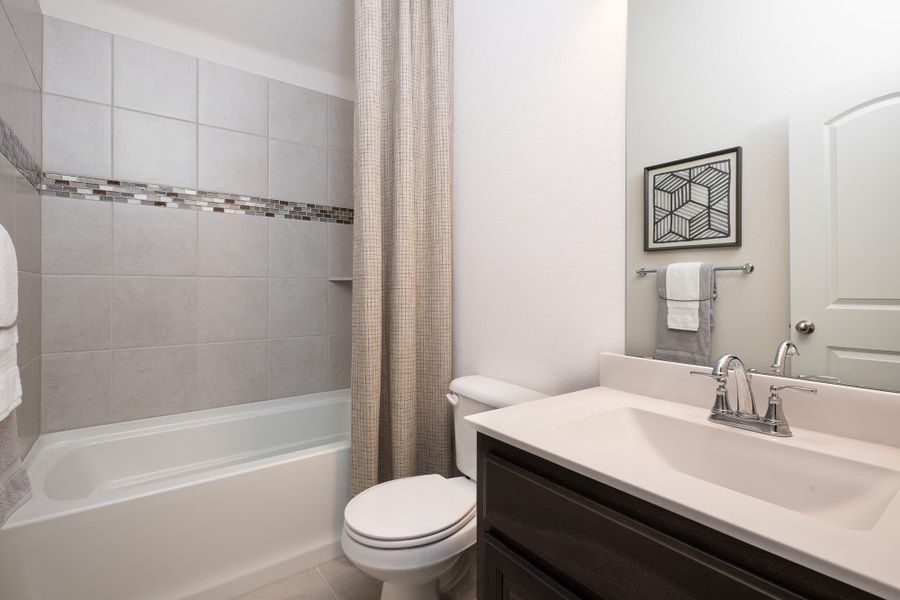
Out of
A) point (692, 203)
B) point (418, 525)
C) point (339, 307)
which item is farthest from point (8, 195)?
point (692, 203)

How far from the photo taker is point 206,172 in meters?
2.08

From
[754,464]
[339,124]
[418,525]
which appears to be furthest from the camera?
[339,124]

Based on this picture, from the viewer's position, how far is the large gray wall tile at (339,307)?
98.4 inches

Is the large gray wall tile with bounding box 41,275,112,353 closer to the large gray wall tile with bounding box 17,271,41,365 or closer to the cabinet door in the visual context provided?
the large gray wall tile with bounding box 17,271,41,365

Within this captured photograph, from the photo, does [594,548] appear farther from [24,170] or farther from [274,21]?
[274,21]

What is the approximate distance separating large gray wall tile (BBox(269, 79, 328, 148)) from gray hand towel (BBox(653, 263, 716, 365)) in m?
2.05

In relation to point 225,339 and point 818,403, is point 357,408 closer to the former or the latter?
point 225,339

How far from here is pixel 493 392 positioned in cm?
143

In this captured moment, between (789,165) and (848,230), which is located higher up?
(789,165)

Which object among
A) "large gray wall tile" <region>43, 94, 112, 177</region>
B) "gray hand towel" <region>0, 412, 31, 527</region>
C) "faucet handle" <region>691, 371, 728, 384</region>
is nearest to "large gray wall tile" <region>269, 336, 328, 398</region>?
"large gray wall tile" <region>43, 94, 112, 177</region>

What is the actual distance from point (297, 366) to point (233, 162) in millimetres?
1139

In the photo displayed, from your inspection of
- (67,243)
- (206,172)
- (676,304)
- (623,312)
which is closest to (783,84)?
(676,304)

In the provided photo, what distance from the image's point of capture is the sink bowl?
68 centimetres

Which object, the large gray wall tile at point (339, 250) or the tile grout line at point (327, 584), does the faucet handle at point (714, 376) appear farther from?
the large gray wall tile at point (339, 250)
